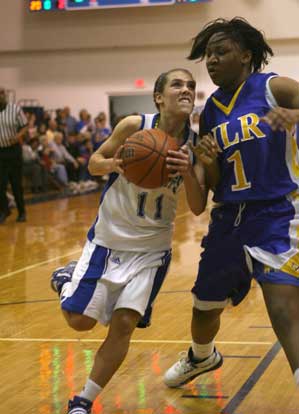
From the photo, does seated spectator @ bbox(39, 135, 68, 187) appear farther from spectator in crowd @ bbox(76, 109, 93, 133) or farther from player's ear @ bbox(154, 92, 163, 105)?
player's ear @ bbox(154, 92, 163, 105)

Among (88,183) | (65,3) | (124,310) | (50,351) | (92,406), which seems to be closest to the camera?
(124,310)

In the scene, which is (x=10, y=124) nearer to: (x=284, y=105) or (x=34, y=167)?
(x=34, y=167)

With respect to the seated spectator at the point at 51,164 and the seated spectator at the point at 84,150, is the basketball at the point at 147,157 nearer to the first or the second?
the seated spectator at the point at 51,164

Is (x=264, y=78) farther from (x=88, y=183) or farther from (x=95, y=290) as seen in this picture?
(x=88, y=183)

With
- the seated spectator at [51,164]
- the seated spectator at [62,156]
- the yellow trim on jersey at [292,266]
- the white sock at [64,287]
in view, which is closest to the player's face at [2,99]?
the seated spectator at [51,164]

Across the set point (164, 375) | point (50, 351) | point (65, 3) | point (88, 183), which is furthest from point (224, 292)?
point (65, 3)

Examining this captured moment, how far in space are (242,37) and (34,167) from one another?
13291 mm

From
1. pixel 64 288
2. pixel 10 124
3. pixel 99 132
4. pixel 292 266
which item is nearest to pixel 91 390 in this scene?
pixel 64 288

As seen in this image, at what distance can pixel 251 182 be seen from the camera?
12.5ft

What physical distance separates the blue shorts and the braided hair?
75cm

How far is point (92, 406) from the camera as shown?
4168 millimetres

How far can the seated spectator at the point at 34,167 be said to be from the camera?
55.0 feet

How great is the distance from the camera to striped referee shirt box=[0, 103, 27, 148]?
40.4 feet

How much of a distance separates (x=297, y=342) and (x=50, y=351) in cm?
212
